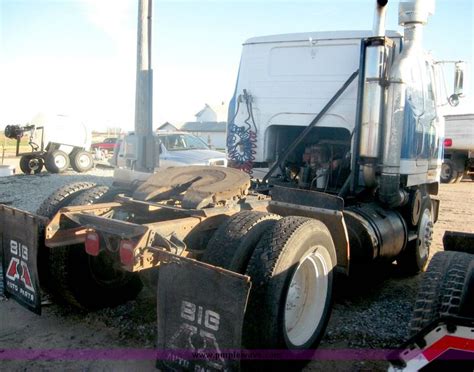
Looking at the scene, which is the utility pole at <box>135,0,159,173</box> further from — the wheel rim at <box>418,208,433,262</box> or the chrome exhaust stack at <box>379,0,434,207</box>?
the wheel rim at <box>418,208,433,262</box>

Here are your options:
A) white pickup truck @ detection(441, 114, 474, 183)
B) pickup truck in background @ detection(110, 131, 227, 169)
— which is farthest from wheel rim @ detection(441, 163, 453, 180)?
pickup truck in background @ detection(110, 131, 227, 169)

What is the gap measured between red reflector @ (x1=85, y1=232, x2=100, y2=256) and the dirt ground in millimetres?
944

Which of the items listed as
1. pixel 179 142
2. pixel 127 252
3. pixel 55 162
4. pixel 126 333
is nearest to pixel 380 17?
pixel 127 252

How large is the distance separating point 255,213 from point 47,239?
159cm

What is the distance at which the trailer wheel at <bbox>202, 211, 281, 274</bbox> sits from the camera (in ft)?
10.3

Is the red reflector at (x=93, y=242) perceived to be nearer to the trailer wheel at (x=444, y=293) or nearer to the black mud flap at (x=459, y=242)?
the trailer wheel at (x=444, y=293)

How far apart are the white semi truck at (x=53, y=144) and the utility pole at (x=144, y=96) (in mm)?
12974

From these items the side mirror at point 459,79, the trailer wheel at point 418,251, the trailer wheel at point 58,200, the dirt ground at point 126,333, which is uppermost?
the side mirror at point 459,79

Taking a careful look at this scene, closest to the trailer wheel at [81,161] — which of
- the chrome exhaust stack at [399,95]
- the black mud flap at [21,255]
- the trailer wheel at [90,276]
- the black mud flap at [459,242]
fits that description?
the trailer wheel at [90,276]

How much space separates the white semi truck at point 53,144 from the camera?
19.3 m

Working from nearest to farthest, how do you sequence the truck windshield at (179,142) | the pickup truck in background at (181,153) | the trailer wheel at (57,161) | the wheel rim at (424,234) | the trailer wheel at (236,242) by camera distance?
the trailer wheel at (236,242), the wheel rim at (424,234), the pickup truck in background at (181,153), the truck windshield at (179,142), the trailer wheel at (57,161)

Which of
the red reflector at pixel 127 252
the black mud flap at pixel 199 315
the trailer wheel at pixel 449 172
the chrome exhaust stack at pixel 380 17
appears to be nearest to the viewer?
the black mud flap at pixel 199 315

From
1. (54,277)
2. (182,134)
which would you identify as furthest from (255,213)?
(182,134)

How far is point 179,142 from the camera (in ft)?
43.8
